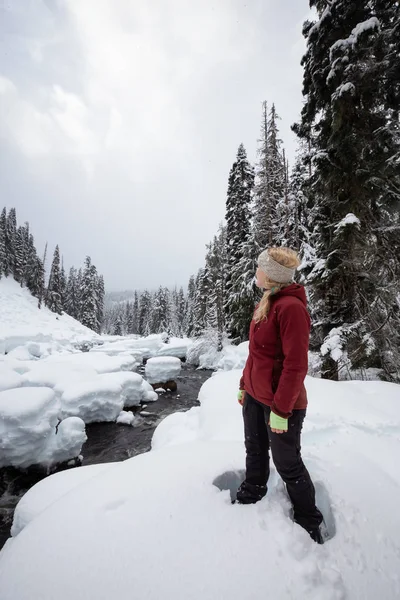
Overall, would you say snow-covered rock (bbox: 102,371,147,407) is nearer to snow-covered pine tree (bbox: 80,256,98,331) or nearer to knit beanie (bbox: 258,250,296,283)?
knit beanie (bbox: 258,250,296,283)

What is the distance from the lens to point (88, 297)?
5103 cm

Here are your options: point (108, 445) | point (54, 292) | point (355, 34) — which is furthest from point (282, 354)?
point (54, 292)

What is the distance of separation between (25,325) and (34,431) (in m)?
32.2

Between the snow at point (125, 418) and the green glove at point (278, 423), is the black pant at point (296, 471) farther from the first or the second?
the snow at point (125, 418)

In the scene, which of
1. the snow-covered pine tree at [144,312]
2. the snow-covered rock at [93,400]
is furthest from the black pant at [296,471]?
the snow-covered pine tree at [144,312]

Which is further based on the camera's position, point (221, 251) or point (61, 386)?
point (221, 251)

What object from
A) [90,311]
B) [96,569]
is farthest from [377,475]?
[90,311]

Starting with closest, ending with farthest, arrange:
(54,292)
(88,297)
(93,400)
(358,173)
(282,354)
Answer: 1. (282,354)
2. (358,173)
3. (93,400)
4. (54,292)
5. (88,297)

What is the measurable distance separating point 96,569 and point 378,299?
23.6 ft

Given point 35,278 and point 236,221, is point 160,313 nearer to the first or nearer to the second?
point 35,278

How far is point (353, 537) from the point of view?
6.21 ft

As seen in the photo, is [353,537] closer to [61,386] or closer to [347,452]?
[347,452]

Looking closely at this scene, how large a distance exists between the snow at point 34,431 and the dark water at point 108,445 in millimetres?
295

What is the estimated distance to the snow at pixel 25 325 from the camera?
2234 centimetres
